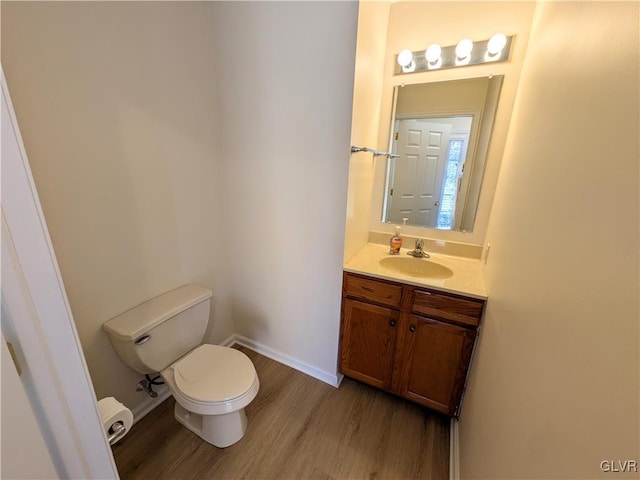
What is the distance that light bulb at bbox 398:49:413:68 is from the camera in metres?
1.56

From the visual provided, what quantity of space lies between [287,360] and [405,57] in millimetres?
2223

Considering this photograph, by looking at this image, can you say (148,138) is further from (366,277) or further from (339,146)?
(366,277)

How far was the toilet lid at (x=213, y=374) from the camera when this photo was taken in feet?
3.99

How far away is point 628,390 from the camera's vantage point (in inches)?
12.4

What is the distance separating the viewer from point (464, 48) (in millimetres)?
1445

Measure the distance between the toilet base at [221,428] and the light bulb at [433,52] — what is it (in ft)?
7.45

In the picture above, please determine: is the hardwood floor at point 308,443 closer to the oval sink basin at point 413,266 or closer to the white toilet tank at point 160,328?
the white toilet tank at point 160,328

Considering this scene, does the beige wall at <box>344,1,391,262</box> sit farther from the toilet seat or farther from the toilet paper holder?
the toilet paper holder

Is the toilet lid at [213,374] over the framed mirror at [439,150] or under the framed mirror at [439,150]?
under

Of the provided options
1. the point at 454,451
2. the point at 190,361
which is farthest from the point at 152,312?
the point at 454,451

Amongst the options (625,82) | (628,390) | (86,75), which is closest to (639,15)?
(625,82)

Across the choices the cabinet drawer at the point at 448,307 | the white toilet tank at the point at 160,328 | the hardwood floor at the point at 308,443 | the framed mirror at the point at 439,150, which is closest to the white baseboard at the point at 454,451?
the hardwood floor at the point at 308,443

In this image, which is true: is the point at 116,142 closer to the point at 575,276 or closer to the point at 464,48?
the point at 575,276

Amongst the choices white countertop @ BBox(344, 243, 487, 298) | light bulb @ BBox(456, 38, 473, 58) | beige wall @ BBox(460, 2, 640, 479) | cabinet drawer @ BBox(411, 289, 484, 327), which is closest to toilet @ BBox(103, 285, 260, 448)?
white countertop @ BBox(344, 243, 487, 298)
